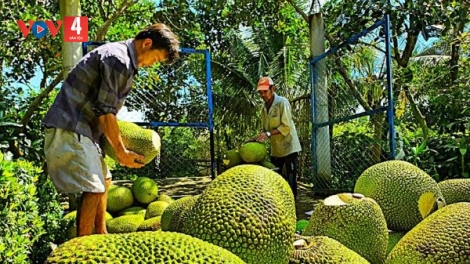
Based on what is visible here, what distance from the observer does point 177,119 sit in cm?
572

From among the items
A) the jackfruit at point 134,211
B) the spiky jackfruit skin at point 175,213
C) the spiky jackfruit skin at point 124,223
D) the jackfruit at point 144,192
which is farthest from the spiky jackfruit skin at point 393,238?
the jackfruit at point 144,192

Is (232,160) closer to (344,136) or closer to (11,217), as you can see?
(11,217)

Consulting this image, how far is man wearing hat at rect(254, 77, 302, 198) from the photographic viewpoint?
382 centimetres

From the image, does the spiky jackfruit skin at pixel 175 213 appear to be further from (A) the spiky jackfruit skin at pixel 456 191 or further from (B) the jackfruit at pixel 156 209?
(B) the jackfruit at pixel 156 209

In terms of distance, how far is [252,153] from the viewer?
2988 millimetres

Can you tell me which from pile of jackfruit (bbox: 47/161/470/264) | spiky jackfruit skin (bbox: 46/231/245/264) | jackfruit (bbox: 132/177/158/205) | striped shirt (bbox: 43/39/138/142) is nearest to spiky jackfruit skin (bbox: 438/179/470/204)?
pile of jackfruit (bbox: 47/161/470/264)

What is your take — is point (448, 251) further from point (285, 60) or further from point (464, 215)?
point (285, 60)

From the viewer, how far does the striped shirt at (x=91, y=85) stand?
69.7 inches

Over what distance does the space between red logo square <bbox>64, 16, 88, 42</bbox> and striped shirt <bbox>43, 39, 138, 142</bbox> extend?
3.72ft

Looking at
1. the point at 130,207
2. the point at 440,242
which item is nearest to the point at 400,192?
the point at 440,242

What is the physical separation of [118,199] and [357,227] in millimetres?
1838

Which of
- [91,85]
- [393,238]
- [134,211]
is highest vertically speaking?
[91,85]

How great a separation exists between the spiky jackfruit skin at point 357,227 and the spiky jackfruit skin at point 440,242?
123 millimetres

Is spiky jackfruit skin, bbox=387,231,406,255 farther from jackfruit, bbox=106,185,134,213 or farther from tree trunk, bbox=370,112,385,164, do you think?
tree trunk, bbox=370,112,385,164
